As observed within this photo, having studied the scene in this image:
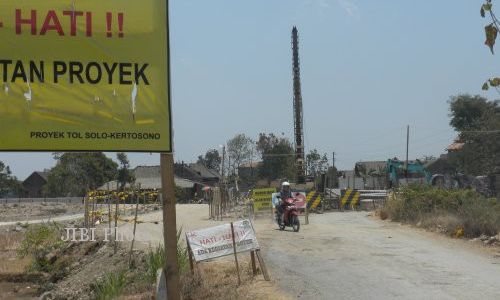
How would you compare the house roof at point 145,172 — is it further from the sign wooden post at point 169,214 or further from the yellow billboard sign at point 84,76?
the yellow billboard sign at point 84,76

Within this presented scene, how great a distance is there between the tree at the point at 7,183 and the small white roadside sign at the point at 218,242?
365 ft

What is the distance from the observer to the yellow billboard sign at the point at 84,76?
240 inches

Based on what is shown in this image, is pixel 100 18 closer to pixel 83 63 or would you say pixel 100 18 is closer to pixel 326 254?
pixel 83 63

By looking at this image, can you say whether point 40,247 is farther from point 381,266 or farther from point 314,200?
point 314,200

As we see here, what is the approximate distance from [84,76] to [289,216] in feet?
51.9

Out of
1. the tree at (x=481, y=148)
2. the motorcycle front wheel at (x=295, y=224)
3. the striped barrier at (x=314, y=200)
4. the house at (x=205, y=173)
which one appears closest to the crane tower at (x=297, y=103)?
the tree at (x=481, y=148)

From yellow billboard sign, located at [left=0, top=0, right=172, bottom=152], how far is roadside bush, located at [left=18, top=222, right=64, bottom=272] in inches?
575

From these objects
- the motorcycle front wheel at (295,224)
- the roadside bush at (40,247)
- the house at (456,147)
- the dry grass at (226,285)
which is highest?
the house at (456,147)

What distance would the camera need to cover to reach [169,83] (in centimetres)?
636

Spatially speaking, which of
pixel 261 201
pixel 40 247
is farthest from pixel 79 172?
pixel 40 247

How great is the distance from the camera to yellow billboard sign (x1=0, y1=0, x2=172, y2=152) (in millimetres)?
6098

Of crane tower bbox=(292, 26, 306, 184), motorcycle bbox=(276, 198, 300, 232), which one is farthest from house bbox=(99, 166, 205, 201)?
motorcycle bbox=(276, 198, 300, 232)

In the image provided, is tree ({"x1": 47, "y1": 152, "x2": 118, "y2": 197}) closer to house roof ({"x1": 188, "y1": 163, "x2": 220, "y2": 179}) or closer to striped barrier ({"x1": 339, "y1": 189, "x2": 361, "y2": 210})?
house roof ({"x1": 188, "y1": 163, "x2": 220, "y2": 179})

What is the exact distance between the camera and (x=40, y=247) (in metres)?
22.6
